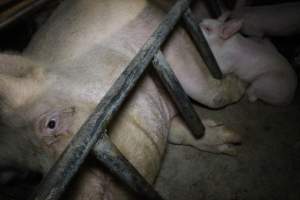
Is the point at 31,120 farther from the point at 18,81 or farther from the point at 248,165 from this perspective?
the point at 248,165

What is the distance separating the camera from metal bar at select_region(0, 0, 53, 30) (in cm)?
273

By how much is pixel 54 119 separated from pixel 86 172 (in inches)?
13.9

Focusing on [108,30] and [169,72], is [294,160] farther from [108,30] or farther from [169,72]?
[108,30]

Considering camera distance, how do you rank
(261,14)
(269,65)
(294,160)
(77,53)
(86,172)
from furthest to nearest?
1. (261,14)
2. (269,65)
3. (294,160)
4. (77,53)
5. (86,172)

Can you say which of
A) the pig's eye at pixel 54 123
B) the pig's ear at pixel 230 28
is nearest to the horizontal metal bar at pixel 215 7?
the pig's ear at pixel 230 28

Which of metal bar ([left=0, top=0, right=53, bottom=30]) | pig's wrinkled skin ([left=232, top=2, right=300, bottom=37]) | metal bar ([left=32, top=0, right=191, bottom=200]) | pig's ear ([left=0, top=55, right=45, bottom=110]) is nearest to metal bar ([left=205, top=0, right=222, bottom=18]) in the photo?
pig's wrinkled skin ([left=232, top=2, right=300, bottom=37])

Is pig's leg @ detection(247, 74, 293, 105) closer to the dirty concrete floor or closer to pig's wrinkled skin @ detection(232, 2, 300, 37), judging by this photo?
the dirty concrete floor

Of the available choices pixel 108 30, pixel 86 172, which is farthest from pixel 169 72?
pixel 86 172

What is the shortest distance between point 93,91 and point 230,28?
1688 mm

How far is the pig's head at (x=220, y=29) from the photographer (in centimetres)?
310

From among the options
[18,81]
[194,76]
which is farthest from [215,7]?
[18,81]

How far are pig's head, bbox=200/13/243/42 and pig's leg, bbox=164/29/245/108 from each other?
421 mm

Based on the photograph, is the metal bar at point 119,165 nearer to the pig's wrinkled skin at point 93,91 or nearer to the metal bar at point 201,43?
the pig's wrinkled skin at point 93,91

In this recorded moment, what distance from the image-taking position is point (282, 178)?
2.40 m
